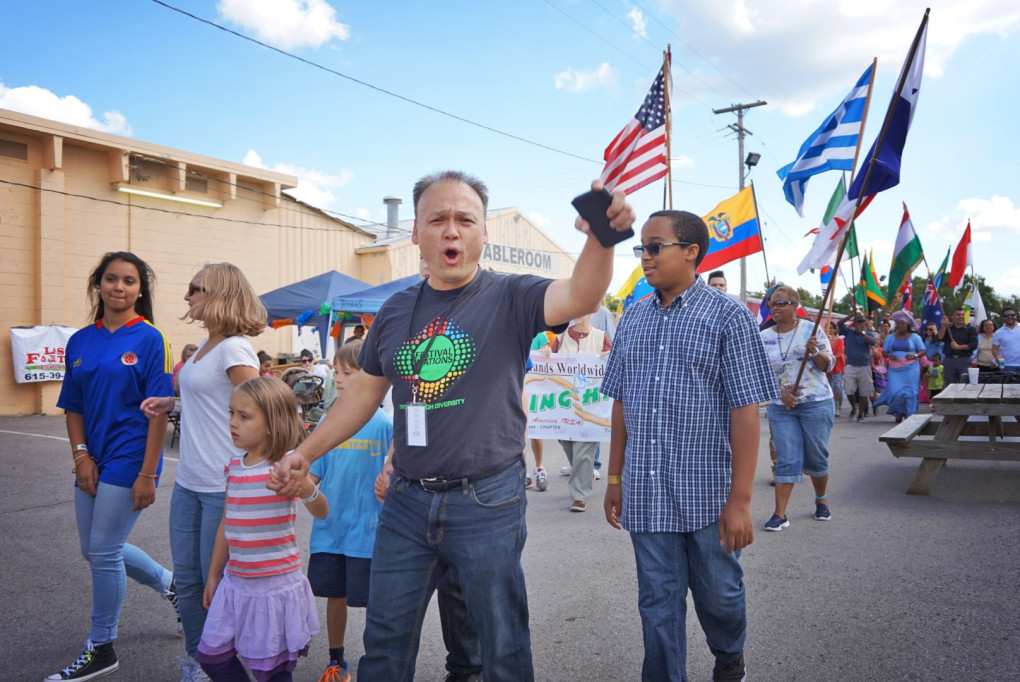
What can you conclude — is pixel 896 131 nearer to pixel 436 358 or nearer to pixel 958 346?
pixel 436 358

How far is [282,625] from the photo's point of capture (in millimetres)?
2795

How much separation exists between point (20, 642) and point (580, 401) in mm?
5254

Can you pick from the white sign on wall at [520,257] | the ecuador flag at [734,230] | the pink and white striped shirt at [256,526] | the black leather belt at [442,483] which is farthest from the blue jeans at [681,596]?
the white sign on wall at [520,257]

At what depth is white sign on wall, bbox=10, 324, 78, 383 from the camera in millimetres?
16406

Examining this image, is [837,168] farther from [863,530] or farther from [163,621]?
[163,621]

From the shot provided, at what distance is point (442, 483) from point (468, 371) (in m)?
0.37

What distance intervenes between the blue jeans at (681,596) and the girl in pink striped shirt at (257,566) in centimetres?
136

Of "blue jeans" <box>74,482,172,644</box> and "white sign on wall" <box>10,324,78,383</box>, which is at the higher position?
"white sign on wall" <box>10,324,78,383</box>

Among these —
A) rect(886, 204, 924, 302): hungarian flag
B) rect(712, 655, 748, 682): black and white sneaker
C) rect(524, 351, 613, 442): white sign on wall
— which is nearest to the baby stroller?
rect(524, 351, 613, 442): white sign on wall

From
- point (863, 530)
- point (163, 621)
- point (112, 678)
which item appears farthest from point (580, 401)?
point (112, 678)

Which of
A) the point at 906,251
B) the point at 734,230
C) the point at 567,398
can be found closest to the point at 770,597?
the point at 567,398

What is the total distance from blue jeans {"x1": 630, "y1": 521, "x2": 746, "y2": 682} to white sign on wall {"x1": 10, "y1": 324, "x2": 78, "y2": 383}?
705 inches

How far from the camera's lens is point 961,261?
54.1ft

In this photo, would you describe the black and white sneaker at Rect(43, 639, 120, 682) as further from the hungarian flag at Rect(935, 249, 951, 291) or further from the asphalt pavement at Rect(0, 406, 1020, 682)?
the hungarian flag at Rect(935, 249, 951, 291)
